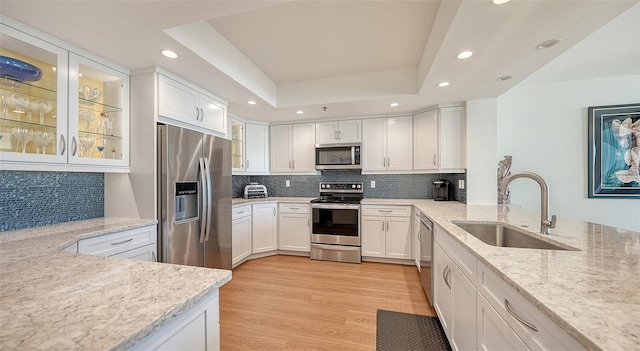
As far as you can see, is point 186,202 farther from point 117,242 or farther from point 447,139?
point 447,139

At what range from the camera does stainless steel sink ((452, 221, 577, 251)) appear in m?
1.50

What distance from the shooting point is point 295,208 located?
3709 millimetres

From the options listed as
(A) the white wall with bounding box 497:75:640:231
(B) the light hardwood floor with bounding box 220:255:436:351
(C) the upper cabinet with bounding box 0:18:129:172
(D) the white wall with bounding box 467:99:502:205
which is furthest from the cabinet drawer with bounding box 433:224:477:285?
(C) the upper cabinet with bounding box 0:18:129:172

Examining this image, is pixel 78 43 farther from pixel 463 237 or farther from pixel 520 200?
pixel 520 200

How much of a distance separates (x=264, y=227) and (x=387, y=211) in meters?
1.86

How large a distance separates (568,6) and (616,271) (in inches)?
55.5

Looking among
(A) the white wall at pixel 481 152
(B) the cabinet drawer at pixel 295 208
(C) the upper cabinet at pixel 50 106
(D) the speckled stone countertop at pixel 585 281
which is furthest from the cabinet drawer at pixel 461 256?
(C) the upper cabinet at pixel 50 106

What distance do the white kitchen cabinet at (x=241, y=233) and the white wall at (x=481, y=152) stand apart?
301 cm

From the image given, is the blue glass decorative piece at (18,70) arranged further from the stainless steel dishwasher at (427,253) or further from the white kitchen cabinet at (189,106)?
the stainless steel dishwasher at (427,253)

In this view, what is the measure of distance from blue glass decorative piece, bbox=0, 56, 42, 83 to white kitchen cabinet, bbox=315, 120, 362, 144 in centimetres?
296

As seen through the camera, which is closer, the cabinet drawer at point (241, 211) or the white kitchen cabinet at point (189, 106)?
the white kitchen cabinet at point (189, 106)

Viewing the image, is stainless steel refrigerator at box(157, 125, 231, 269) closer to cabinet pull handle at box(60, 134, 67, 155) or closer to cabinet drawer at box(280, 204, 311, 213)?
cabinet pull handle at box(60, 134, 67, 155)

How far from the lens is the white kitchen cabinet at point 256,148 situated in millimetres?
3840

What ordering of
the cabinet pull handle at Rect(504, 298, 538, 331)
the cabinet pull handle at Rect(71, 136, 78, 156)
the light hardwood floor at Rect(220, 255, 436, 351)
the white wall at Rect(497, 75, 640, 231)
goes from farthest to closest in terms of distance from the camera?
the white wall at Rect(497, 75, 640, 231)
the light hardwood floor at Rect(220, 255, 436, 351)
the cabinet pull handle at Rect(71, 136, 78, 156)
the cabinet pull handle at Rect(504, 298, 538, 331)
